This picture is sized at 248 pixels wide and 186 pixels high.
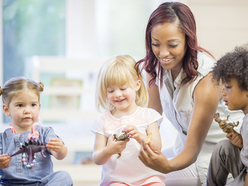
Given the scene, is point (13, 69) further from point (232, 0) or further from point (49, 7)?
point (232, 0)

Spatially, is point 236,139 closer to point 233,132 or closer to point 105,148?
point 233,132

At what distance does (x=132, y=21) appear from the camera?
3.14 m

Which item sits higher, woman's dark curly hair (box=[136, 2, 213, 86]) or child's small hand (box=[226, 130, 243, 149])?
woman's dark curly hair (box=[136, 2, 213, 86])

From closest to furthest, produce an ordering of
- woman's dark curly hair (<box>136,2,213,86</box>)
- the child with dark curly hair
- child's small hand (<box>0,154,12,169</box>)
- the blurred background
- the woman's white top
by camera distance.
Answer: the child with dark curly hair, child's small hand (<box>0,154,12,169</box>), woman's dark curly hair (<box>136,2,213,86</box>), the woman's white top, the blurred background

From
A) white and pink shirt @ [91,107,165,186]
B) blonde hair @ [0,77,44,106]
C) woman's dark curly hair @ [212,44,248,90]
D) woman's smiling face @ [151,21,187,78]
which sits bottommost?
white and pink shirt @ [91,107,165,186]

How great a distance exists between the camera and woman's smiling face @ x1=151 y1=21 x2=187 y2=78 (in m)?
1.37

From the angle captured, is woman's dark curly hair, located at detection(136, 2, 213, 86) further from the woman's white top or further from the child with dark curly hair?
the child with dark curly hair

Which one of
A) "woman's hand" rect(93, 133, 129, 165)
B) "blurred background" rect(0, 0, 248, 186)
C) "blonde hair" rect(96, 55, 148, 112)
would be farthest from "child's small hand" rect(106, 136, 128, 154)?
"blurred background" rect(0, 0, 248, 186)

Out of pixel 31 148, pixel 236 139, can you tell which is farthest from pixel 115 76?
pixel 236 139

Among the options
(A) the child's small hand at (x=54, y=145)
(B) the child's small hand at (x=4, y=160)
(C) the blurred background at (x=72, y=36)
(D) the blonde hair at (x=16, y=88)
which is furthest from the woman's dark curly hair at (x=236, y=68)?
(C) the blurred background at (x=72, y=36)

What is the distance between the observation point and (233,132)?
1249 millimetres

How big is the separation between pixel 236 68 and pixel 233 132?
27 centimetres

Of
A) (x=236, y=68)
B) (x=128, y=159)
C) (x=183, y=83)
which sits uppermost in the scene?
(x=236, y=68)

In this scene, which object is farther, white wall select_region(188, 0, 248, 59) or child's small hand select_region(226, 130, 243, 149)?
white wall select_region(188, 0, 248, 59)
